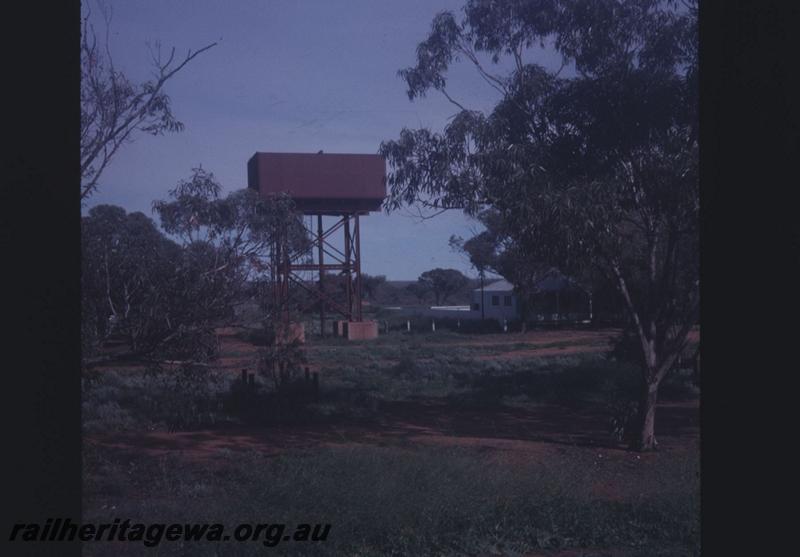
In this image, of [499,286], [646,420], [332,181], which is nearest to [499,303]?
[499,286]

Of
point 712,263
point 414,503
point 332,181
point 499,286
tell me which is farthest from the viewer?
point 499,286

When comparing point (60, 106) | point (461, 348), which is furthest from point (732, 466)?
point (461, 348)

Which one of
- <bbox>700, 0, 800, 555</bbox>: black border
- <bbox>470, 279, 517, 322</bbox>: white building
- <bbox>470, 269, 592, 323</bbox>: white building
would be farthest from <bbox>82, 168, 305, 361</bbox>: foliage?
<bbox>470, 279, 517, 322</bbox>: white building

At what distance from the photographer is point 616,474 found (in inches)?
426

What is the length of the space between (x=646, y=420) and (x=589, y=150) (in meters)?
4.50

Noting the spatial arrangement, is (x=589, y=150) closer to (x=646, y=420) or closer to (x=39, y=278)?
(x=646, y=420)

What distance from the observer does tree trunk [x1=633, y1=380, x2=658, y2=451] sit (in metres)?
12.7

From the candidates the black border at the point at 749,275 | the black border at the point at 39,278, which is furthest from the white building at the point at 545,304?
the black border at the point at 39,278

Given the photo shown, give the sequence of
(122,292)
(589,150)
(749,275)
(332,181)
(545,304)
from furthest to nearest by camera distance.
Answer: (545,304)
(332,181)
(589,150)
(122,292)
(749,275)

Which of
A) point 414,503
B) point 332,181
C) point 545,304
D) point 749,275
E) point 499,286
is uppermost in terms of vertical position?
point 332,181

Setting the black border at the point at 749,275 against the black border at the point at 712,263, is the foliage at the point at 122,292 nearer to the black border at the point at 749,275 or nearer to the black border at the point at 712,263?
the black border at the point at 712,263

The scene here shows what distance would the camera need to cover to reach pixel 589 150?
12.0 metres

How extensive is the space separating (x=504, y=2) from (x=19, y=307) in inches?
399

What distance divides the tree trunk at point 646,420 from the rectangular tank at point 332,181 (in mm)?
9073
